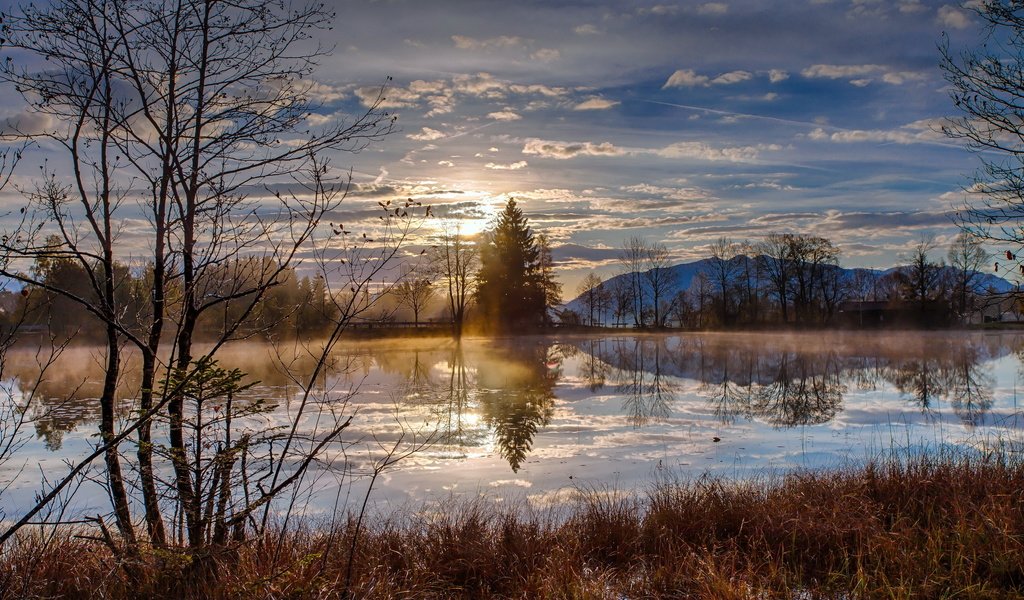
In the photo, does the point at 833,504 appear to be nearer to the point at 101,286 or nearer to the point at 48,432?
the point at 101,286

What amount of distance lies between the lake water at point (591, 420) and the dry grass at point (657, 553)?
1.10m

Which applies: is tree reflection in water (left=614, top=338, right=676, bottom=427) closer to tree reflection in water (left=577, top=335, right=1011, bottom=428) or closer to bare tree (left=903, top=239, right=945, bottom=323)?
tree reflection in water (left=577, top=335, right=1011, bottom=428)

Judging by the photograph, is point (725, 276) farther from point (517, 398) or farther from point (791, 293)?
point (517, 398)

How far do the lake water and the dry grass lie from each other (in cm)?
110

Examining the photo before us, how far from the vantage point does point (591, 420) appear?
14664 mm

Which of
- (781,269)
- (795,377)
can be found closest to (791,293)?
(781,269)

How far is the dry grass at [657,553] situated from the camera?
4629 mm

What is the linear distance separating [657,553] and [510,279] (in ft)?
151

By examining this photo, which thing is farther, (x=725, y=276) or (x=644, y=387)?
(x=725, y=276)

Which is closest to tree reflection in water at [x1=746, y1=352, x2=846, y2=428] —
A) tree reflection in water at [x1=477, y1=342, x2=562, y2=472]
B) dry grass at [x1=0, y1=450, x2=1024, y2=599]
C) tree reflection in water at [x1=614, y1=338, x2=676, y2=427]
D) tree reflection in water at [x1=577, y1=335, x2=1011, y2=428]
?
tree reflection in water at [x1=577, y1=335, x2=1011, y2=428]

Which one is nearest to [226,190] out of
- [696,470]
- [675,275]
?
[696,470]

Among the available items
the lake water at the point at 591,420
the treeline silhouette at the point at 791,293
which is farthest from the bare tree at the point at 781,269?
the lake water at the point at 591,420

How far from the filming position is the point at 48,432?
1280 cm

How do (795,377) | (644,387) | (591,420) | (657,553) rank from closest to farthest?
1. (657,553)
2. (591,420)
3. (644,387)
4. (795,377)
